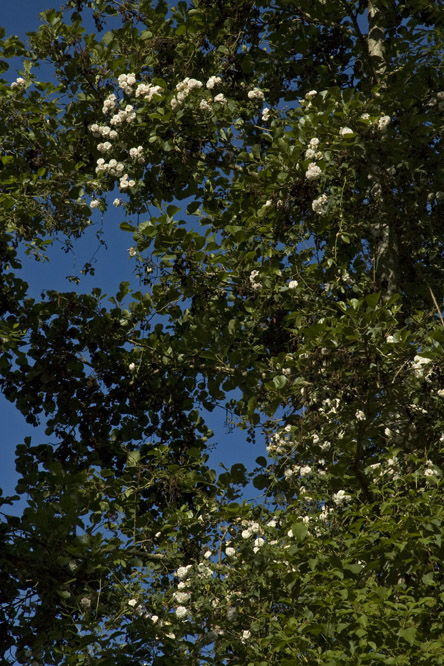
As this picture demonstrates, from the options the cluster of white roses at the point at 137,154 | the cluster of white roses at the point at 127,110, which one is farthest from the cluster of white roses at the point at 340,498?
the cluster of white roses at the point at 137,154

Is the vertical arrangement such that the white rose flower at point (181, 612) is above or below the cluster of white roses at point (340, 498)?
below

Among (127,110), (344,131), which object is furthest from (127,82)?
(344,131)

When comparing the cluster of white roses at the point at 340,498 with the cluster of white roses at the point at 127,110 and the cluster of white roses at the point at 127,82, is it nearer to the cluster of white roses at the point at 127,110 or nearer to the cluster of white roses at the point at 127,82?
the cluster of white roses at the point at 127,110

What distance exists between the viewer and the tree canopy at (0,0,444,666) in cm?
534

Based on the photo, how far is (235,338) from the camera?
674 centimetres

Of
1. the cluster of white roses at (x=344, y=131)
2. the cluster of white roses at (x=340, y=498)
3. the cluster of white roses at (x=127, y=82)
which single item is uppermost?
the cluster of white roses at (x=127, y=82)

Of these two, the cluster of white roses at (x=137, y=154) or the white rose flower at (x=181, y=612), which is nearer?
the white rose flower at (x=181, y=612)

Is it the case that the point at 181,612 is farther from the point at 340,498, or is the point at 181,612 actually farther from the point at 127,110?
the point at 127,110

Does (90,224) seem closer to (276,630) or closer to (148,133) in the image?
(148,133)

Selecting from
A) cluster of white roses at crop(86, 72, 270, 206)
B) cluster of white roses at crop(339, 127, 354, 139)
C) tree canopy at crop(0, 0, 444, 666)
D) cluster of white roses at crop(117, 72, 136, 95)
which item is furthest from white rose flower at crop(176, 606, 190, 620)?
cluster of white roses at crop(117, 72, 136, 95)

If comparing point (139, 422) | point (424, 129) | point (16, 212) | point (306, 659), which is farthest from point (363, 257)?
point (306, 659)

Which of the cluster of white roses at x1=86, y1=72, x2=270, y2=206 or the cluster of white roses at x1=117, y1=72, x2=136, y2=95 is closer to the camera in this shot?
the cluster of white roses at x1=86, y1=72, x2=270, y2=206

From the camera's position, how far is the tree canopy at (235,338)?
5.34 m

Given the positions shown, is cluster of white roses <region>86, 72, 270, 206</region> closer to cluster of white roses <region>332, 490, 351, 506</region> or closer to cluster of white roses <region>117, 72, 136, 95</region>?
cluster of white roses <region>117, 72, 136, 95</region>
